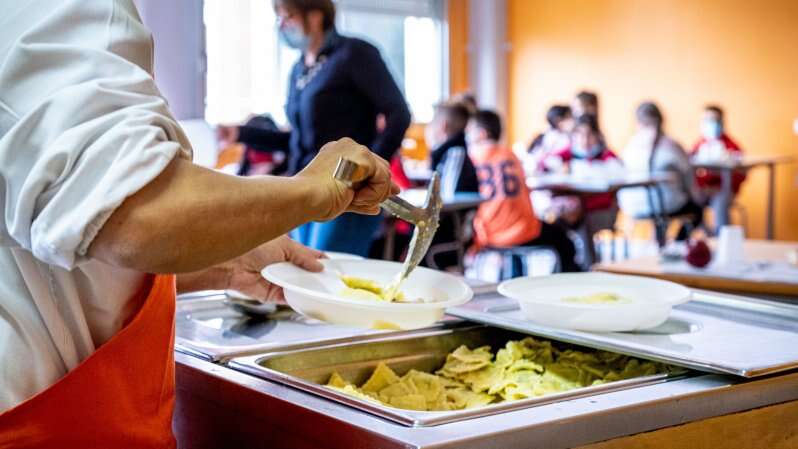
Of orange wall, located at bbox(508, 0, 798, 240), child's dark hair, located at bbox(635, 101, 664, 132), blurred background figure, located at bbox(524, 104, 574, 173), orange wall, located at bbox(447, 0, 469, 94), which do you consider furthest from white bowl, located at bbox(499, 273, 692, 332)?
orange wall, located at bbox(447, 0, 469, 94)

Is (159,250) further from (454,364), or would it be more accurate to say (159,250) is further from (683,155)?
(683,155)

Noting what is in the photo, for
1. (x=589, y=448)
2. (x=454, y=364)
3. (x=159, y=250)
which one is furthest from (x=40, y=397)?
(x=454, y=364)

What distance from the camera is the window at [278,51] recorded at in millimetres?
8367

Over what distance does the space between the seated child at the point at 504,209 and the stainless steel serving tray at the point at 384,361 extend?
3714 millimetres

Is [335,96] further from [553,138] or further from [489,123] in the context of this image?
[553,138]

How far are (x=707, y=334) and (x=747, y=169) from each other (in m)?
6.77

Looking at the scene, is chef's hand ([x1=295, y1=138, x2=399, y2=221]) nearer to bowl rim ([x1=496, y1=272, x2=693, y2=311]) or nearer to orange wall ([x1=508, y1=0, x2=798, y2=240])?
bowl rim ([x1=496, y1=272, x2=693, y2=311])

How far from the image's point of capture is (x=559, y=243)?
219 inches

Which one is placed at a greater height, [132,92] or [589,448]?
[132,92]

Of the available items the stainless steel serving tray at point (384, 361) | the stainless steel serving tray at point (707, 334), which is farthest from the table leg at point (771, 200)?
the stainless steel serving tray at point (384, 361)

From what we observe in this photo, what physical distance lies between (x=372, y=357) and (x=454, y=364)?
13 cm

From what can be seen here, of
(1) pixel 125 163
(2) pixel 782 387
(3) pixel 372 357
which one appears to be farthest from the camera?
(3) pixel 372 357

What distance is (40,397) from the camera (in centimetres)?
99

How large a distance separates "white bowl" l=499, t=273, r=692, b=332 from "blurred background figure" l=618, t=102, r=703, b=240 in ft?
16.9
